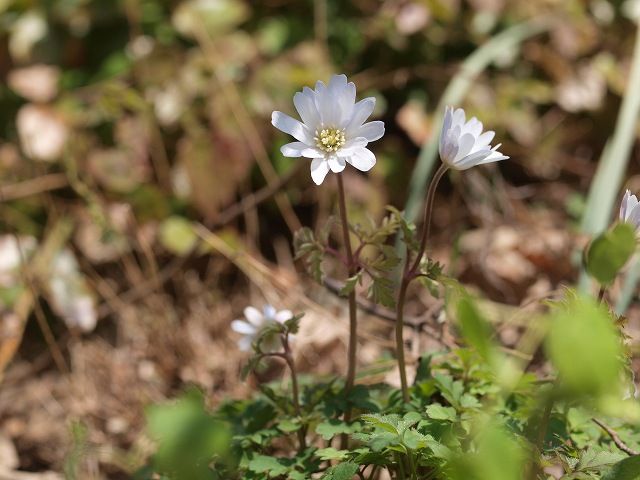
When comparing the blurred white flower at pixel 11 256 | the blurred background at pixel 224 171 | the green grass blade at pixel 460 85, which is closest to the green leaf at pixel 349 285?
the green grass blade at pixel 460 85

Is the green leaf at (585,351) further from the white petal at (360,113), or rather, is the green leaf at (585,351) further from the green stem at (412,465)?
the white petal at (360,113)

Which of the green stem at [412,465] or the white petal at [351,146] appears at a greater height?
the white petal at [351,146]

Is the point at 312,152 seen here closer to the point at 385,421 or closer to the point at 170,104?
the point at 385,421

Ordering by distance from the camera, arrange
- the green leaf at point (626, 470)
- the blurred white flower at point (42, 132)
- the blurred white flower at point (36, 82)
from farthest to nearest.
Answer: the blurred white flower at point (36, 82) → the blurred white flower at point (42, 132) → the green leaf at point (626, 470)

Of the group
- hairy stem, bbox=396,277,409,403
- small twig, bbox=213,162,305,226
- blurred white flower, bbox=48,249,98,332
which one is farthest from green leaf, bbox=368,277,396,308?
blurred white flower, bbox=48,249,98,332

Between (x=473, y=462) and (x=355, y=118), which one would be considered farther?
(x=355, y=118)

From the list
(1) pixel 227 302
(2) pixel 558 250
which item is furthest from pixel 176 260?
(2) pixel 558 250

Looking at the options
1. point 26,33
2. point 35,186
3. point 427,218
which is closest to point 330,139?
point 427,218

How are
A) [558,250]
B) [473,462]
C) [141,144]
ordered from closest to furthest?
[473,462] < [558,250] < [141,144]

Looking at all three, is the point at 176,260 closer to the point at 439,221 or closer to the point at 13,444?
the point at 13,444
